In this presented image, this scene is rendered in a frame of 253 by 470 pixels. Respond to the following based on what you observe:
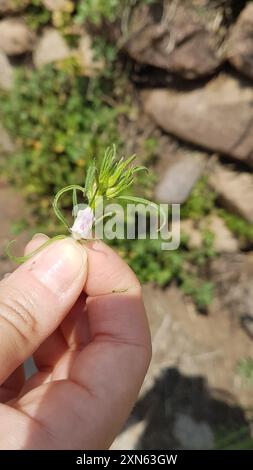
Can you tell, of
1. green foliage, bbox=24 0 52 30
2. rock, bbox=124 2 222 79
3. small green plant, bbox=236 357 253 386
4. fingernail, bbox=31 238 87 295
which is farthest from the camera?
green foliage, bbox=24 0 52 30

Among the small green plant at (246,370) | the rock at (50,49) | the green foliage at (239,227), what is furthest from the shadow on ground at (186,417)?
the rock at (50,49)

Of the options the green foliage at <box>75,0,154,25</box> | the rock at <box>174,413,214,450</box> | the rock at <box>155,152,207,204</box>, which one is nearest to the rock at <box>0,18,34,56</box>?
the green foliage at <box>75,0,154,25</box>

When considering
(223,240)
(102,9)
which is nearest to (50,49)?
(102,9)

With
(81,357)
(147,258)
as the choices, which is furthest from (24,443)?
(147,258)

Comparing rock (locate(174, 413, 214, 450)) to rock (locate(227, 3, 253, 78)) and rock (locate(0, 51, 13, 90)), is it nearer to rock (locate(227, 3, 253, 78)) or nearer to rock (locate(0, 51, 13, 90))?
rock (locate(227, 3, 253, 78))

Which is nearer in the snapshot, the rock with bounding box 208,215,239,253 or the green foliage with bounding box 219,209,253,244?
the green foliage with bounding box 219,209,253,244

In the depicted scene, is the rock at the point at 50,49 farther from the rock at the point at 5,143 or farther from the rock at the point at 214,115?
the rock at the point at 214,115
